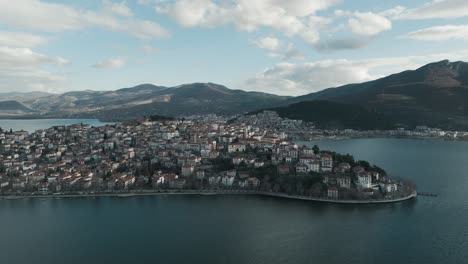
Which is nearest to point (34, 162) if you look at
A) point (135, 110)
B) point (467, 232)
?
point (467, 232)

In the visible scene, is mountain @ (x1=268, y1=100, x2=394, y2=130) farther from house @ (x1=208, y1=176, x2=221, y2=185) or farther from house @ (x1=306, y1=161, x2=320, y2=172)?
house @ (x1=208, y1=176, x2=221, y2=185)

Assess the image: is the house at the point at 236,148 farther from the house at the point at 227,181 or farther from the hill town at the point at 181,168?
the house at the point at 227,181

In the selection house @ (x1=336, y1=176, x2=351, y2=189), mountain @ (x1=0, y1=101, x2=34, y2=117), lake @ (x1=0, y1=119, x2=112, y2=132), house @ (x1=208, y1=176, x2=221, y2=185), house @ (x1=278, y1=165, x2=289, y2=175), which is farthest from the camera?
mountain @ (x1=0, y1=101, x2=34, y2=117)

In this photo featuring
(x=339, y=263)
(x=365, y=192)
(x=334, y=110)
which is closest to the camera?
(x=339, y=263)

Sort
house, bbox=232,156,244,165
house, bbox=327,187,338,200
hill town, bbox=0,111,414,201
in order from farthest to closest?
house, bbox=232,156,244,165 → hill town, bbox=0,111,414,201 → house, bbox=327,187,338,200

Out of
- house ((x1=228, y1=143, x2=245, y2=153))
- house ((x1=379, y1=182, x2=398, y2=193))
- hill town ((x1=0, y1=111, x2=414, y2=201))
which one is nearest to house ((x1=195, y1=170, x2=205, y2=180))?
hill town ((x1=0, y1=111, x2=414, y2=201))

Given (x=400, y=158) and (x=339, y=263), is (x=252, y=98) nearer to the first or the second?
(x=400, y=158)
